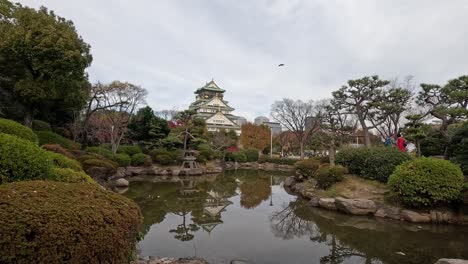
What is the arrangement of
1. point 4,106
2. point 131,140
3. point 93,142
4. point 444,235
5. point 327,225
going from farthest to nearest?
point 131,140, point 93,142, point 4,106, point 327,225, point 444,235

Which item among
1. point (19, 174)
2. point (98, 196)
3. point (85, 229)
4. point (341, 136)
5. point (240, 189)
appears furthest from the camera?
point (341, 136)

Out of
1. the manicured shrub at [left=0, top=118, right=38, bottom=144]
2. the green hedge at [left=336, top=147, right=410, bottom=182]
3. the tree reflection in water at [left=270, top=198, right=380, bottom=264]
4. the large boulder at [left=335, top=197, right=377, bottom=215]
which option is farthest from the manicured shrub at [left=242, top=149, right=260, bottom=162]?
the manicured shrub at [left=0, top=118, right=38, bottom=144]

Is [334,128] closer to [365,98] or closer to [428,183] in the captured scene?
[365,98]

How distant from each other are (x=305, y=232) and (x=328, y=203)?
2.60 meters

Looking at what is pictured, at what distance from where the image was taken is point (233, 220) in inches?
294

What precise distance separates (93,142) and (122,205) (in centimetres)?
1884

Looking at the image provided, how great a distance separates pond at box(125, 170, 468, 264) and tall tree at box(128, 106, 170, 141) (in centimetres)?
1282

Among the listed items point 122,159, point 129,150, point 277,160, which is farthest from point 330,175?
point 277,160

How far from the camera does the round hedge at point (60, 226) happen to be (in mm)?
2170

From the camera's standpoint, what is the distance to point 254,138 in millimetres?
32344

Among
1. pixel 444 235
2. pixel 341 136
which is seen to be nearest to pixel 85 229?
pixel 444 235

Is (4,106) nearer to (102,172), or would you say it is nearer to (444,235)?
(102,172)

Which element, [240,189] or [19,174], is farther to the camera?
[240,189]

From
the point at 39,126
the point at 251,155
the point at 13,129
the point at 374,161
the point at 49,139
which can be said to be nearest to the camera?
the point at 13,129
